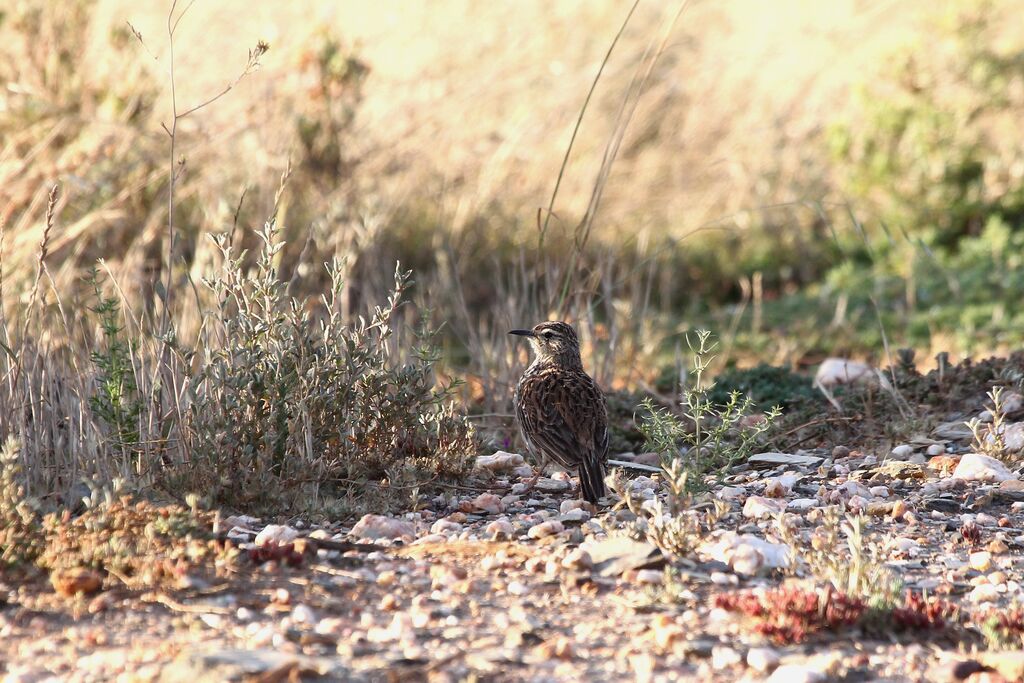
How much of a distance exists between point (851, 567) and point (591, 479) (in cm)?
154

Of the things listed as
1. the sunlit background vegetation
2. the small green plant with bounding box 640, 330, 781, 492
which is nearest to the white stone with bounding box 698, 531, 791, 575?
the small green plant with bounding box 640, 330, 781, 492

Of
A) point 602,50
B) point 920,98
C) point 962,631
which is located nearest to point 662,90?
point 602,50

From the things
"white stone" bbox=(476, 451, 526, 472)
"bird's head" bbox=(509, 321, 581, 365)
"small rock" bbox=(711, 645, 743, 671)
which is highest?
"bird's head" bbox=(509, 321, 581, 365)

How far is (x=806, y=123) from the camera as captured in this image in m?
13.5

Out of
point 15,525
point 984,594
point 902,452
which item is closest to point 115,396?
point 15,525

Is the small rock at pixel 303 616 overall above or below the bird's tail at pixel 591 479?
below

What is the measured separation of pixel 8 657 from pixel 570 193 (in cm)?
933

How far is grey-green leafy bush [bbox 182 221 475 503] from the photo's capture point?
4871 mm

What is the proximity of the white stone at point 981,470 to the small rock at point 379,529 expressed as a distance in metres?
2.49

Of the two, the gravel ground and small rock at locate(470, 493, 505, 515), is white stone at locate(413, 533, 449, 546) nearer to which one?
the gravel ground

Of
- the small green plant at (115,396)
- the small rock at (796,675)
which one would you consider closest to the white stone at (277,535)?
the small green plant at (115,396)

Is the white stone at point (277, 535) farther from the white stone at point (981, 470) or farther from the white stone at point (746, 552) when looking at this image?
the white stone at point (981, 470)

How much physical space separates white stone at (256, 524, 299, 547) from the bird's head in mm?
2293

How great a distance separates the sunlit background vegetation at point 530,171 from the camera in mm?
8477
